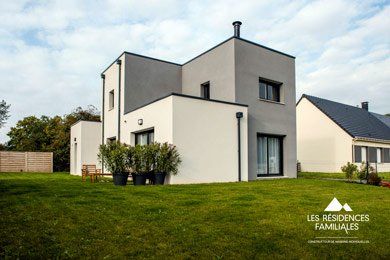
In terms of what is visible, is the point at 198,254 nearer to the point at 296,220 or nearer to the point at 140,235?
the point at 140,235

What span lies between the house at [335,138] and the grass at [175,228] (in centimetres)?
1619

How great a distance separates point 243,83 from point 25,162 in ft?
61.3

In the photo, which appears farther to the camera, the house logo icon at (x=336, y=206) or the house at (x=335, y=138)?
the house at (x=335, y=138)

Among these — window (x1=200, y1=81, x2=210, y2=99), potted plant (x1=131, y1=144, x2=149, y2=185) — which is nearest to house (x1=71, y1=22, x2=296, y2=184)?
window (x1=200, y1=81, x2=210, y2=99)

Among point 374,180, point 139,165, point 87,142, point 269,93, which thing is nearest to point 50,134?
point 87,142

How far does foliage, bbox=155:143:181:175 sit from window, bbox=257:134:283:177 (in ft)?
16.1

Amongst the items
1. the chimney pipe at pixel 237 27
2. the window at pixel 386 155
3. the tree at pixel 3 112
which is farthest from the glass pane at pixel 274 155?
the tree at pixel 3 112

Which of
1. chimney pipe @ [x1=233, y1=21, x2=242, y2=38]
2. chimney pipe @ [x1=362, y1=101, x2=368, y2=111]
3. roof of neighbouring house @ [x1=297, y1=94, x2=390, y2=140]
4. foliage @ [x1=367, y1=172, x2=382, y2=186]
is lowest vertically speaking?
foliage @ [x1=367, y1=172, x2=382, y2=186]

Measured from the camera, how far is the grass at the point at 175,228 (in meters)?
3.86

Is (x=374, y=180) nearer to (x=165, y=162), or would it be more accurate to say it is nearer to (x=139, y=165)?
(x=165, y=162)

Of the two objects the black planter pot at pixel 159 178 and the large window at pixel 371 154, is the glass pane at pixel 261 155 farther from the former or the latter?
the large window at pixel 371 154

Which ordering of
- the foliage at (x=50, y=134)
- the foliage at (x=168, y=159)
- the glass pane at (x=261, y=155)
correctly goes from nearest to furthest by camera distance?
the foliage at (x=168, y=159) → the glass pane at (x=261, y=155) → the foliage at (x=50, y=134)

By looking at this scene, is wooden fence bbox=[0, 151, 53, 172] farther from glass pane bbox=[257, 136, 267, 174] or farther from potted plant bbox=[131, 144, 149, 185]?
glass pane bbox=[257, 136, 267, 174]

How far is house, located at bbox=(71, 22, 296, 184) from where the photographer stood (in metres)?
12.3
